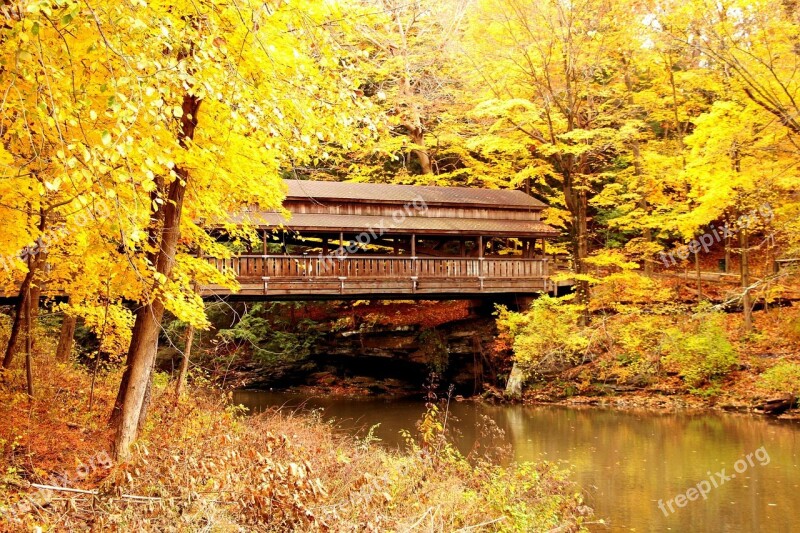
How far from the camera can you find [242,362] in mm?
21844

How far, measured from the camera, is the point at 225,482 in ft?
17.9

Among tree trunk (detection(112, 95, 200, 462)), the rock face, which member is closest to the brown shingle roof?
the rock face

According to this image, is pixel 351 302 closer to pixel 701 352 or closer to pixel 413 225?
pixel 413 225

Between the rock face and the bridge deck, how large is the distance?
1745 mm

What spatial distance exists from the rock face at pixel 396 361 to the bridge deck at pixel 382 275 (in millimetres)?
1745

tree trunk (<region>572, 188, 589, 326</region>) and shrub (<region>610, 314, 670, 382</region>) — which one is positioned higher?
tree trunk (<region>572, 188, 589, 326</region>)

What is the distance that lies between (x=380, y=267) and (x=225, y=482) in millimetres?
12570

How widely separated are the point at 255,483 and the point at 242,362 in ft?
55.5

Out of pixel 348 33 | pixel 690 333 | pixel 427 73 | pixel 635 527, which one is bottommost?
pixel 635 527

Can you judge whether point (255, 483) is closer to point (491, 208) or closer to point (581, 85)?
point (491, 208)

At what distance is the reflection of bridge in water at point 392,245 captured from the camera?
16734mm

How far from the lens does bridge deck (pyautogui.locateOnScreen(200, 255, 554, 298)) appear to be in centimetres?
1644

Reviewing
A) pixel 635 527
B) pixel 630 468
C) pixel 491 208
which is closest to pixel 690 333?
pixel 491 208

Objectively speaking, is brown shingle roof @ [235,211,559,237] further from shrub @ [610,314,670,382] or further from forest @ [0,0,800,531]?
shrub @ [610,314,670,382]
